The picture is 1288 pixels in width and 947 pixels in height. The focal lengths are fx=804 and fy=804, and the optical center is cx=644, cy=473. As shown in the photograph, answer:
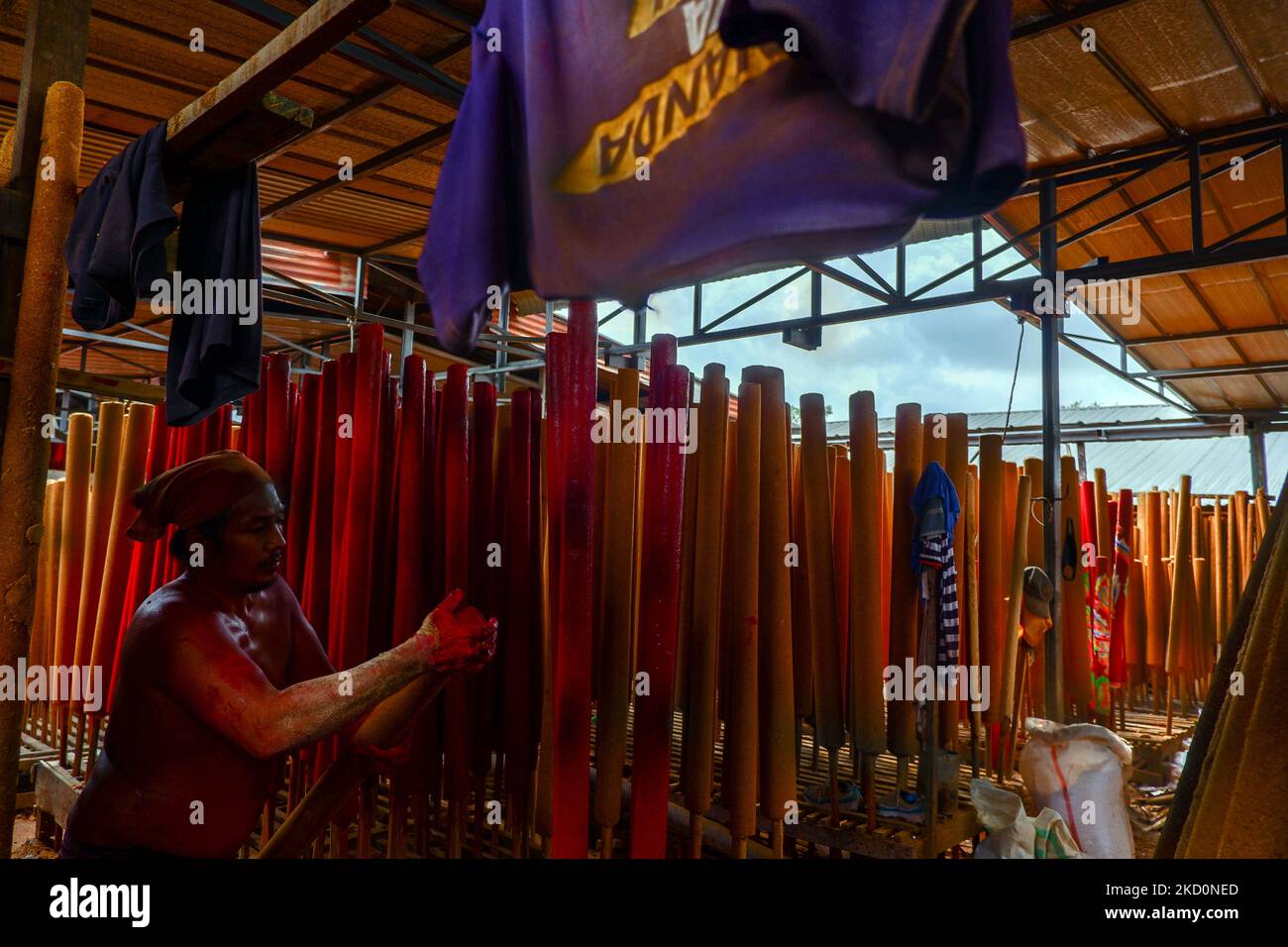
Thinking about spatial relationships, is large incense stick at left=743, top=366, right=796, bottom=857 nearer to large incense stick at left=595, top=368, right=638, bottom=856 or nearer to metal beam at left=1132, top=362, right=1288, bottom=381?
large incense stick at left=595, top=368, right=638, bottom=856

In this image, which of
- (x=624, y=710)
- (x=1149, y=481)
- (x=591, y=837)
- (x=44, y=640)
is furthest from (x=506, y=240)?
(x=1149, y=481)

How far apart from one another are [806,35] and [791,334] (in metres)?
7.13

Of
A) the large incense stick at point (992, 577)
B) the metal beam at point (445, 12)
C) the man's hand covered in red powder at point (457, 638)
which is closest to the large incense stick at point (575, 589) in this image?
the man's hand covered in red powder at point (457, 638)

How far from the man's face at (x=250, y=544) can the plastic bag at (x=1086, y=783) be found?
3.21m

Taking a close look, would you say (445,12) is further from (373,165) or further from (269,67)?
(269,67)

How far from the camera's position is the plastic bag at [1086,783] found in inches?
132

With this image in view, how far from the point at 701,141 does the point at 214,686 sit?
1632 millimetres

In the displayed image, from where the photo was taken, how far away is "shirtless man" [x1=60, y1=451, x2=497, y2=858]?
1850 mm

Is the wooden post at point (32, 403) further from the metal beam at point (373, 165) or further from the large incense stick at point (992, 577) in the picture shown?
the large incense stick at point (992, 577)

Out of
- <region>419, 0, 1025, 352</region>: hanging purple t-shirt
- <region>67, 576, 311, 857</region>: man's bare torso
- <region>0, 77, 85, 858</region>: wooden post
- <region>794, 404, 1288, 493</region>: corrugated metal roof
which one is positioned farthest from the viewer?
<region>794, 404, 1288, 493</region>: corrugated metal roof

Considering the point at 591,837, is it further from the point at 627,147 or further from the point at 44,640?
the point at 44,640

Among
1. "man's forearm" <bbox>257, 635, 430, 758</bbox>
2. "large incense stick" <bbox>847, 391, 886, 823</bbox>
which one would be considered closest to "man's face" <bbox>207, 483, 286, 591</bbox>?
"man's forearm" <bbox>257, 635, 430, 758</bbox>

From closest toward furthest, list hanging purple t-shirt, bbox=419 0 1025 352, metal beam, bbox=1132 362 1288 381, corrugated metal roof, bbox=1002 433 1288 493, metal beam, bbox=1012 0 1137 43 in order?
hanging purple t-shirt, bbox=419 0 1025 352 → metal beam, bbox=1012 0 1137 43 → metal beam, bbox=1132 362 1288 381 → corrugated metal roof, bbox=1002 433 1288 493

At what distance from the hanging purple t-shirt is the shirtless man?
80 centimetres
